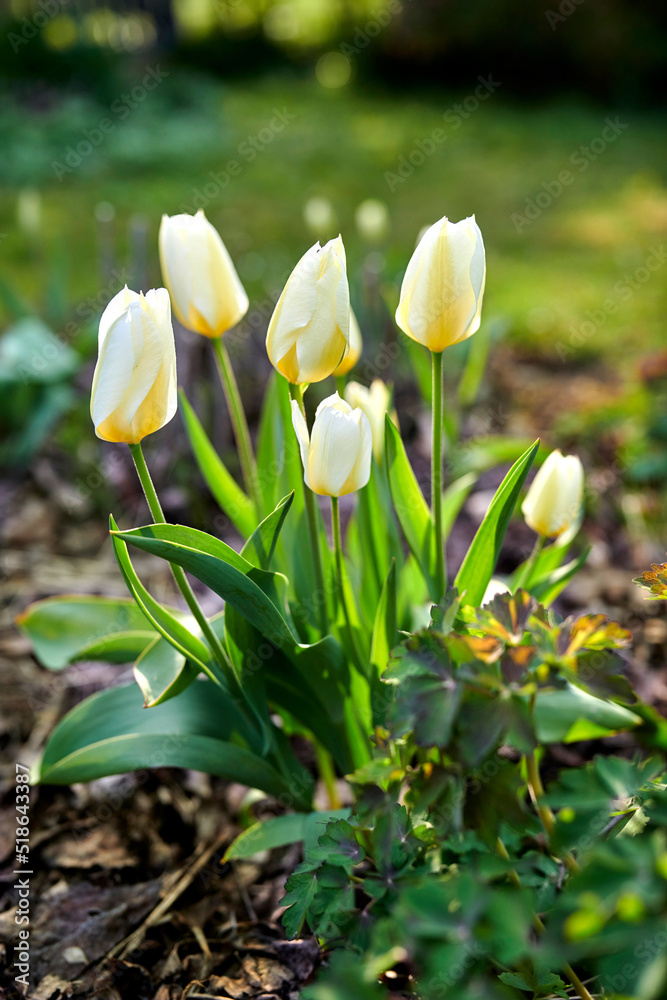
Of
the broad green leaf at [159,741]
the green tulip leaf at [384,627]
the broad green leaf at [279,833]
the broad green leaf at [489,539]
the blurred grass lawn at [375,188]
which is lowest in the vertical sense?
the blurred grass lawn at [375,188]

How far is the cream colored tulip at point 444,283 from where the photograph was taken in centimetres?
112

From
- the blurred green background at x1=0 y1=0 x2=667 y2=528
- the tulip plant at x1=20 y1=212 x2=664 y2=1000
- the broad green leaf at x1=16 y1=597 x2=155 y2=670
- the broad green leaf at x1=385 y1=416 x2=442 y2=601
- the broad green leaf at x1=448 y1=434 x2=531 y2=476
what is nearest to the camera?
the tulip plant at x1=20 y1=212 x2=664 y2=1000

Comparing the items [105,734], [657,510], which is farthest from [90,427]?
[657,510]

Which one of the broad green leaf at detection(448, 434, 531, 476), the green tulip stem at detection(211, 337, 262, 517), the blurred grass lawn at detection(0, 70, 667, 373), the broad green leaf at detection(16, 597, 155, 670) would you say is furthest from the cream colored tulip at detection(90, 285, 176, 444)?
the blurred grass lawn at detection(0, 70, 667, 373)

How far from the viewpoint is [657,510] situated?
261cm

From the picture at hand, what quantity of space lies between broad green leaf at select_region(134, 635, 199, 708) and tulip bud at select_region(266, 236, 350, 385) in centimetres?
51

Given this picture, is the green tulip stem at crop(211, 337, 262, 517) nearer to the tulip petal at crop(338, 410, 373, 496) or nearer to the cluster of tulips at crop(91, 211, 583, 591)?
the cluster of tulips at crop(91, 211, 583, 591)

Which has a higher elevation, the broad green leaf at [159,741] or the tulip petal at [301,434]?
the tulip petal at [301,434]

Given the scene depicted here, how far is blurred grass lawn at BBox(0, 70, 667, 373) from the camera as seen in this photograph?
425 centimetres

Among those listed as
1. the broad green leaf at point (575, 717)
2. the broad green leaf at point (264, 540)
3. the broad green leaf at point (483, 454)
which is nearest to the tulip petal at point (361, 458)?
the broad green leaf at point (264, 540)

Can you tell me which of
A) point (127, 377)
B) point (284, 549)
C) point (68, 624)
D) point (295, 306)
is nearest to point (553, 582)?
point (284, 549)

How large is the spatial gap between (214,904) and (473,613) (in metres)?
0.91

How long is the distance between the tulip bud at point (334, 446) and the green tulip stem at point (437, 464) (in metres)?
0.18

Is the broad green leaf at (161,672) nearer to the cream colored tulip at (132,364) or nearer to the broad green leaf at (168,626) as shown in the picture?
the broad green leaf at (168,626)
